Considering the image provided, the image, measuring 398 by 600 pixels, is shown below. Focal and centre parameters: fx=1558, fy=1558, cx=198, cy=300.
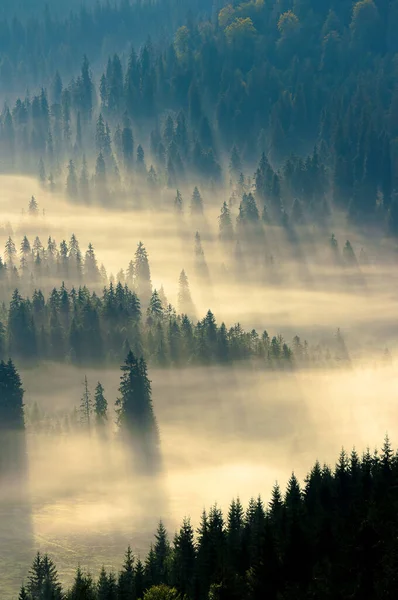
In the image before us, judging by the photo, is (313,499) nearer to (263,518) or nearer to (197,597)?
(263,518)

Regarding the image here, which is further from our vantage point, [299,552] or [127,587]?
[127,587]

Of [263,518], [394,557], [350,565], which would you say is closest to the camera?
[394,557]

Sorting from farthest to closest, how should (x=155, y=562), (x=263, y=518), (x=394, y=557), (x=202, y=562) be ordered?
1. (x=155, y=562)
2. (x=263, y=518)
3. (x=202, y=562)
4. (x=394, y=557)

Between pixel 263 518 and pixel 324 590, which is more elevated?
pixel 263 518

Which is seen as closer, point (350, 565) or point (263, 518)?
point (350, 565)

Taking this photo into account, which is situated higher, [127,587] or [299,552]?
[127,587]

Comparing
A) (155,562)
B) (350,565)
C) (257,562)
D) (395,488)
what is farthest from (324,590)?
(155,562)

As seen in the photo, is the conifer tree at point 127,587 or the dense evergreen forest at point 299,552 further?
the conifer tree at point 127,587

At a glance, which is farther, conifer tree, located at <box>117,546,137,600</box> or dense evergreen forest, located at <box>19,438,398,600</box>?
conifer tree, located at <box>117,546,137,600</box>
